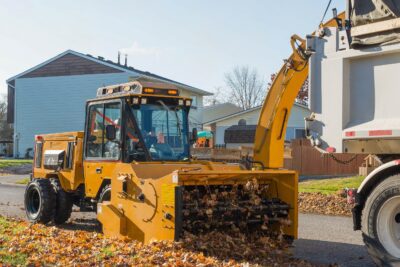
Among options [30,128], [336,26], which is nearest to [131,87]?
[336,26]

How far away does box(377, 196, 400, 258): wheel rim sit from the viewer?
6.88m

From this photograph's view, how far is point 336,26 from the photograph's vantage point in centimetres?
781

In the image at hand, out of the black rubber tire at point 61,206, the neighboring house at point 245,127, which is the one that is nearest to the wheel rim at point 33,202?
the black rubber tire at point 61,206

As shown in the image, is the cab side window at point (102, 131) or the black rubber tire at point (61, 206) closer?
the cab side window at point (102, 131)

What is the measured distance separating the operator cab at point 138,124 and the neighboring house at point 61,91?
27.1 meters

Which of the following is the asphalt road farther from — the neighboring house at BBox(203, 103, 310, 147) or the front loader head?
the neighboring house at BBox(203, 103, 310, 147)

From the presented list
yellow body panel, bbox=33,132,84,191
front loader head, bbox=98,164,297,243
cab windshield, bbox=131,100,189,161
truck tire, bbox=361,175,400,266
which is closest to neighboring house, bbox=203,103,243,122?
yellow body panel, bbox=33,132,84,191

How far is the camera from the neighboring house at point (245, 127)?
Answer: 3297 cm

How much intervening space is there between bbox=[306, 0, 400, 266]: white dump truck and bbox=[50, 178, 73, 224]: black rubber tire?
5.64 m

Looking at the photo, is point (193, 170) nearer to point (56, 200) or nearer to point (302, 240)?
point (302, 240)

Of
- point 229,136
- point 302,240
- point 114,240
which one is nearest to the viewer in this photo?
point 114,240

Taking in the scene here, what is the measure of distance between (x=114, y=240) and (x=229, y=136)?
25380mm

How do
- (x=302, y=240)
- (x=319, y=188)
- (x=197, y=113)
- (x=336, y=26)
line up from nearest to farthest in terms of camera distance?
(x=336, y=26), (x=302, y=240), (x=319, y=188), (x=197, y=113)

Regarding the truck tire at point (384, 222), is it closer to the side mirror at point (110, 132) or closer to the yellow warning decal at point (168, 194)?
the yellow warning decal at point (168, 194)
